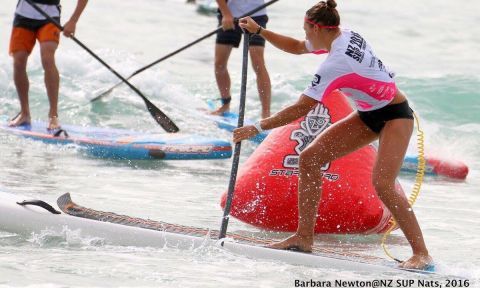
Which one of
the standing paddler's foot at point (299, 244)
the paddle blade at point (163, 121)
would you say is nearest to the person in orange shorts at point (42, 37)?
the paddle blade at point (163, 121)

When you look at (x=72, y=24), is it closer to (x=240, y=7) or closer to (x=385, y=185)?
(x=240, y=7)

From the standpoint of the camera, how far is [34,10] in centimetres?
891

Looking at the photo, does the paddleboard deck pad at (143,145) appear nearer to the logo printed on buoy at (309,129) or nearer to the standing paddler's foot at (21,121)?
the standing paddler's foot at (21,121)

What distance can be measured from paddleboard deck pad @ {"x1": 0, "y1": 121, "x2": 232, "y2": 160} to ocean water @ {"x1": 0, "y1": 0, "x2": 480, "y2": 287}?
10 cm

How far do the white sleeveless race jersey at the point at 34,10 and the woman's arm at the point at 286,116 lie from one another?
402cm

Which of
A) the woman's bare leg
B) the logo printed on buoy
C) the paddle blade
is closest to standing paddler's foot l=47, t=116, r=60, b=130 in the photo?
the paddle blade

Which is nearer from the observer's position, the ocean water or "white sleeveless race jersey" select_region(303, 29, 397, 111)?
"white sleeveless race jersey" select_region(303, 29, 397, 111)

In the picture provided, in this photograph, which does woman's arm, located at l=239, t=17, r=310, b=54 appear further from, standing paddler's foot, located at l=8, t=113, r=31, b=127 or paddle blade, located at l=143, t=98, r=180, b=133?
standing paddler's foot, located at l=8, t=113, r=31, b=127

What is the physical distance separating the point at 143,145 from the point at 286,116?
3749 millimetres

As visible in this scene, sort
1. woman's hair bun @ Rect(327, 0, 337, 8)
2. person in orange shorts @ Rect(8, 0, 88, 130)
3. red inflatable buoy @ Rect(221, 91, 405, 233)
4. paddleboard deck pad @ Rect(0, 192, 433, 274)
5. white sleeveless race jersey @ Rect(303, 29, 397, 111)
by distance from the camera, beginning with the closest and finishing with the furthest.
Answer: white sleeveless race jersey @ Rect(303, 29, 397, 111) < woman's hair bun @ Rect(327, 0, 337, 8) < paddleboard deck pad @ Rect(0, 192, 433, 274) < red inflatable buoy @ Rect(221, 91, 405, 233) < person in orange shorts @ Rect(8, 0, 88, 130)

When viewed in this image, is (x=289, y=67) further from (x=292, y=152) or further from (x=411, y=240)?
(x=411, y=240)

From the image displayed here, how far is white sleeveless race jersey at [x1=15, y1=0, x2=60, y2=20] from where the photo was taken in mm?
8844

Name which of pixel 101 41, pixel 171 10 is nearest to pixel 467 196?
pixel 101 41

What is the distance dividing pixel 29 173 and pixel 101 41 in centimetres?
882
